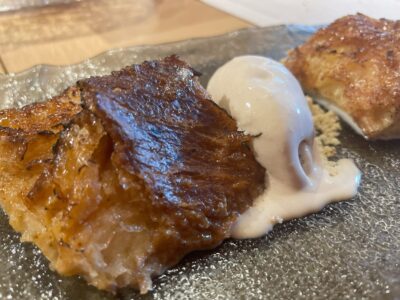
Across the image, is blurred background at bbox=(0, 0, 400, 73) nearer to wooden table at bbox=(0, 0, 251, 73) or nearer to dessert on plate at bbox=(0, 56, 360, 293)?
wooden table at bbox=(0, 0, 251, 73)

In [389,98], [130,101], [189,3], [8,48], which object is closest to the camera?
[130,101]

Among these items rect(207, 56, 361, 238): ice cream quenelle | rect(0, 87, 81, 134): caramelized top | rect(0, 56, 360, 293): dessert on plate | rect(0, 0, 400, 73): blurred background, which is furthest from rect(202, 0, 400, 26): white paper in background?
rect(0, 87, 81, 134): caramelized top

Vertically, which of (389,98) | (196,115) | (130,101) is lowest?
(389,98)

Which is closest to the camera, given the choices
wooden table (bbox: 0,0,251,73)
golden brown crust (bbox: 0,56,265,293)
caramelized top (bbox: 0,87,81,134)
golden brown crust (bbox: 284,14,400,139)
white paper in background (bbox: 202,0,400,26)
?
golden brown crust (bbox: 0,56,265,293)

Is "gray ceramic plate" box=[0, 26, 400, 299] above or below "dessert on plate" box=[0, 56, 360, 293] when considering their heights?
below

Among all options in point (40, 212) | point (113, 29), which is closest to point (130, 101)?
point (40, 212)

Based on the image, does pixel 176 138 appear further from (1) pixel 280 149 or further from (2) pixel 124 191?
(1) pixel 280 149

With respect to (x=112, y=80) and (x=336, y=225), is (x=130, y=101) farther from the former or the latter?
(x=336, y=225)

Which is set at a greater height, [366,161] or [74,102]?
[74,102]
